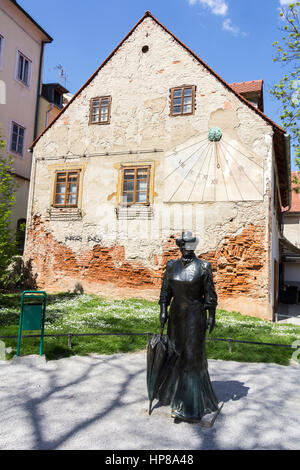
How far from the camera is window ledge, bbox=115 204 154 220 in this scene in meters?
13.2

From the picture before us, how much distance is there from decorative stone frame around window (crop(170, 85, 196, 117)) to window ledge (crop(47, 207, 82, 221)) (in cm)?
520

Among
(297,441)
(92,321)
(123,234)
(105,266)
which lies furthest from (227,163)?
→ (297,441)

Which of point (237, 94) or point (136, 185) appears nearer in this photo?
point (237, 94)

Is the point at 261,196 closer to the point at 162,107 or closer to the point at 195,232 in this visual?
the point at 195,232

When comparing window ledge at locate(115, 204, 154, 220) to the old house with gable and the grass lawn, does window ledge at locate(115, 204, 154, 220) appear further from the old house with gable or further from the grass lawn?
the grass lawn

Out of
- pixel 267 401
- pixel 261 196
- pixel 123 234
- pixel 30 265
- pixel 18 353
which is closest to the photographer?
pixel 267 401

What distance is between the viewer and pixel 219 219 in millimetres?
12312

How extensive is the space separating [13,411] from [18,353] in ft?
7.27

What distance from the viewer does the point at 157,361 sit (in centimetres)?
416

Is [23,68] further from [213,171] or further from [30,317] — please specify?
[30,317]

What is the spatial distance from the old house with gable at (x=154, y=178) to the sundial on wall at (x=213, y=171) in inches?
1.4

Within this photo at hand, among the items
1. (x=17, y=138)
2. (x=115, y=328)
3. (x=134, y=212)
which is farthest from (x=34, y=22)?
(x=115, y=328)

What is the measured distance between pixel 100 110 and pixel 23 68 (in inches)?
311

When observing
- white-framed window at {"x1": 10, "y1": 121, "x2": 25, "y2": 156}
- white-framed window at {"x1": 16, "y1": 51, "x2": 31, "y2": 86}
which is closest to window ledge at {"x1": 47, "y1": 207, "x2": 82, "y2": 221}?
white-framed window at {"x1": 10, "y1": 121, "x2": 25, "y2": 156}
